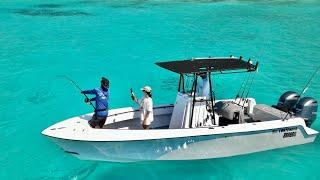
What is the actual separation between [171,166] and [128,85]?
8.96m

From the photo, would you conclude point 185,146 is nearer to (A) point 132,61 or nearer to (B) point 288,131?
(B) point 288,131

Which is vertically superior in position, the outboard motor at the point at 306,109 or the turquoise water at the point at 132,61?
the outboard motor at the point at 306,109

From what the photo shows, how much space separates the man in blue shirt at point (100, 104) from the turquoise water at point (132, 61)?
1.24m

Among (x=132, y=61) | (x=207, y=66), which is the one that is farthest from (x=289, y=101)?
(x=132, y=61)

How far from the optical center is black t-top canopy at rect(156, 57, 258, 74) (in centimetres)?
1131

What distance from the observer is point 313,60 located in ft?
82.1

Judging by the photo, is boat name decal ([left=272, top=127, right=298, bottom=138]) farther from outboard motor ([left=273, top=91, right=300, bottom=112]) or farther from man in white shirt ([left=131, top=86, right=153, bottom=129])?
man in white shirt ([left=131, top=86, right=153, bottom=129])

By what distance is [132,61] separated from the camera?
24.8m

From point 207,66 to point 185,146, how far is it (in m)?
2.37

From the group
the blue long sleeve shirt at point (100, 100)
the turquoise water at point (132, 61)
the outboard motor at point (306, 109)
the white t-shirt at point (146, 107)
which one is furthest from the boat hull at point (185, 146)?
the blue long sleeve shirt at point (100, 100)

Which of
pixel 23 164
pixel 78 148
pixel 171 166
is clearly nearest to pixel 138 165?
pixel 171 166

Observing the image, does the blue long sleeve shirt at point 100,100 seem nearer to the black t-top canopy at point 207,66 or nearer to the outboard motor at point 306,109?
the black t-top canopy at point 207,66

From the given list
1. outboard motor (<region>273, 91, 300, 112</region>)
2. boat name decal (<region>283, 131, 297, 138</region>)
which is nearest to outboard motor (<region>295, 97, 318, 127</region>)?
outboard motor (<region>273, 91, 300, 112</region>)

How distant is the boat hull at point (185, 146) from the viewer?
10.8 meters
